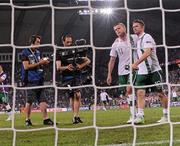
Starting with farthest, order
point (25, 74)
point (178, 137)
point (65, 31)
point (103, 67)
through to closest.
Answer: point (65, 31), point (103, 67), point (25, 74), point (178, 137)

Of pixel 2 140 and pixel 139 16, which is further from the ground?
pixel 139 16

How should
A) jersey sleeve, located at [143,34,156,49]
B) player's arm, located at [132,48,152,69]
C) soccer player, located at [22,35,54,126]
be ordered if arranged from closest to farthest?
player's arm, located at [132,48,152,69]
jersey sleeve, located at [143,34,156,49]
soccer player, located at [22,35,54,126]

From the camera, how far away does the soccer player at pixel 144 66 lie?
587 centimetres

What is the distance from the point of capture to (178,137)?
4602 millimetres

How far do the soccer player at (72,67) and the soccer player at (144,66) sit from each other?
88 centimetres

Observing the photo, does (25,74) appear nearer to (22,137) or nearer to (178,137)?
(22,137)

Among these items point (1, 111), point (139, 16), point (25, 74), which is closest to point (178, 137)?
point (25, 74)

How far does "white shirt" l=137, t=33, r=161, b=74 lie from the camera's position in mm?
5887

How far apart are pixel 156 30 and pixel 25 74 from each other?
58.8 feet

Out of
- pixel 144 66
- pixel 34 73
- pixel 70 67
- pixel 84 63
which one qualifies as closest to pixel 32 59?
pixel 34 73

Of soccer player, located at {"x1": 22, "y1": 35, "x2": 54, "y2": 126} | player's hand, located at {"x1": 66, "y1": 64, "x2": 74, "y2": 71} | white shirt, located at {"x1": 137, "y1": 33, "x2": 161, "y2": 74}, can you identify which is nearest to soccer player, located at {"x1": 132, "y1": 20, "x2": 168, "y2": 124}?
white shirt, located at {"x1": 137, "y1": 33, "x2": 161, "y2": 74}

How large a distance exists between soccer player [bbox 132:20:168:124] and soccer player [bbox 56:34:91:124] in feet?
2.88

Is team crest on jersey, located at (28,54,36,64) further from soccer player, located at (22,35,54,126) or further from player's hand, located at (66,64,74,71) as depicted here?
player's hand, located at (66,64,74,71)

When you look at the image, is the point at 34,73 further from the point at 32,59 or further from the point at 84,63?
the point at 84,63
